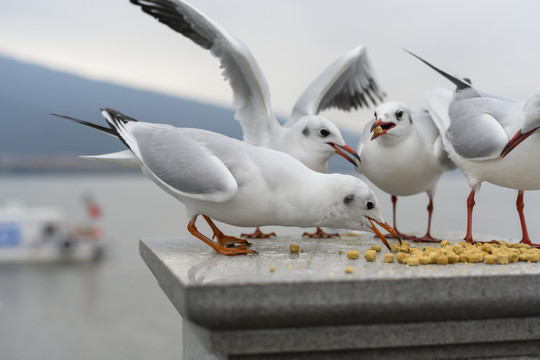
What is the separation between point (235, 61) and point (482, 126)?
1.61 m

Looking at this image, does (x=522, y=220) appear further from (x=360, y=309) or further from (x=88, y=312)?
(x=88, y=312)

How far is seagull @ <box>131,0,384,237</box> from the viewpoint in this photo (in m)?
3.84

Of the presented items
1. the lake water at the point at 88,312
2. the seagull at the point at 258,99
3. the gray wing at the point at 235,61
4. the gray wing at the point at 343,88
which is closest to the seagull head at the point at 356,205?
the seagull at the point at 258,99

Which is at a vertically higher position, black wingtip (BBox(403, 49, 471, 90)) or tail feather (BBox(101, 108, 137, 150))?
black wingtip (BBox(403, 49, 471, 90))

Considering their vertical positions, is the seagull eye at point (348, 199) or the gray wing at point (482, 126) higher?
the gray wing at point (482, 126)

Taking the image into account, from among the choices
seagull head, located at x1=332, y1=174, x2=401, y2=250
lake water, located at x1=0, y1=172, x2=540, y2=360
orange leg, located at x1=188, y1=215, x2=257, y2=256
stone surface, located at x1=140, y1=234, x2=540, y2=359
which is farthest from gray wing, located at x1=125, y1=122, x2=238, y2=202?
lake water, located at x1=0, y1=172, x2=540, y2=360

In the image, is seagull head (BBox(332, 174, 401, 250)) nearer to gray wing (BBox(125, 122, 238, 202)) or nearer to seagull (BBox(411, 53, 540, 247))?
gray wing (BBox(125, 122, 238, 202))

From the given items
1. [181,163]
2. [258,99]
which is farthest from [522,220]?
[181,163]

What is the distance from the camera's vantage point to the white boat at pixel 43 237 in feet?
98.8

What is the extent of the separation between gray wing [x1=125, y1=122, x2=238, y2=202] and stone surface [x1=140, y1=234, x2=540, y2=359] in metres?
0.38

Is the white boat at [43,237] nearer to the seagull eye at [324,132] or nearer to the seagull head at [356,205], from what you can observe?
the seagull eye at [324,132]

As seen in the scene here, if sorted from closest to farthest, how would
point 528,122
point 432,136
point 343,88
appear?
1. point 528,122
2. point 432,136
3. point 343,88

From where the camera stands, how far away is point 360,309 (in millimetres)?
2252

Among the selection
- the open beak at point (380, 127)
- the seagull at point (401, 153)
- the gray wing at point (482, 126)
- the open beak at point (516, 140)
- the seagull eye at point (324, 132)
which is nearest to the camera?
the open beak at point (516, 140)
